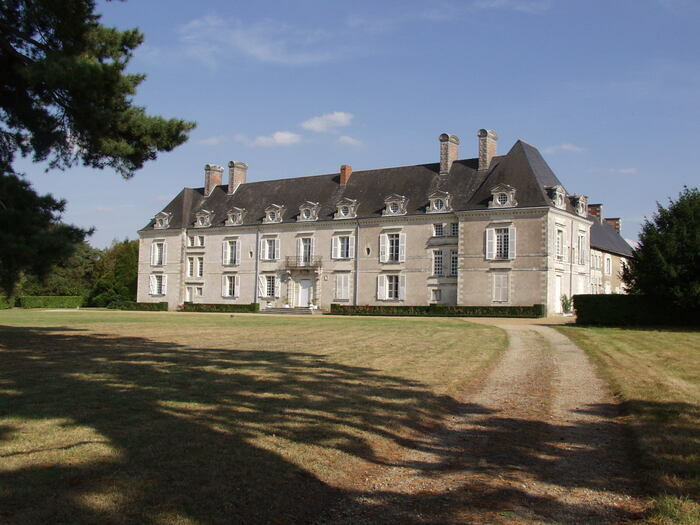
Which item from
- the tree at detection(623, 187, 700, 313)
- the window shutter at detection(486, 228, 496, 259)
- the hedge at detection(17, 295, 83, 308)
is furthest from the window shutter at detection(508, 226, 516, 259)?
the hedge at detection(17, 295, 83, 308)

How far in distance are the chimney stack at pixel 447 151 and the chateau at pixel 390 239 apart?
7cm

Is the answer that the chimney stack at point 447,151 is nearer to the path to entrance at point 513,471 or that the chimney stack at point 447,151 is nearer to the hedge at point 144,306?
the hedge at point 144,306

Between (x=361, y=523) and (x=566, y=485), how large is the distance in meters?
1.61

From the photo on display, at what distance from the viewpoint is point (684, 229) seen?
2144 centimetres

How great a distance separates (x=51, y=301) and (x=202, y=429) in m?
51.7

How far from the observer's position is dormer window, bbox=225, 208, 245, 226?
45.0 metres

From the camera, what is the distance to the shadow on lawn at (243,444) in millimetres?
3781

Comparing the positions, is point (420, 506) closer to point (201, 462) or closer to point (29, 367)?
point (201, 462)

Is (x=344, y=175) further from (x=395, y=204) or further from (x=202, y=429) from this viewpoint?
(x=202, y=429)

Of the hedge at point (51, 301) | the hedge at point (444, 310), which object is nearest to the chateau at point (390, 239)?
the hedge at point (444, 310)

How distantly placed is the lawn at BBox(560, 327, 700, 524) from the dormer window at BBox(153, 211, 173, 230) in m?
38.7

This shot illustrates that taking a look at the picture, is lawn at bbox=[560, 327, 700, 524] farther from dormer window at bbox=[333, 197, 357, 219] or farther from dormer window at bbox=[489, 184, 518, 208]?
dormer window at bbox=[333, 197, 357, 219]

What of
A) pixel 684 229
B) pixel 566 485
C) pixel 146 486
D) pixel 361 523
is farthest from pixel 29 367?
pixel 684 229

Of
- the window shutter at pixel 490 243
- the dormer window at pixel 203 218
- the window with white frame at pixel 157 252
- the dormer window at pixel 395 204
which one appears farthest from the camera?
the window with white frame at pixel 157 252
